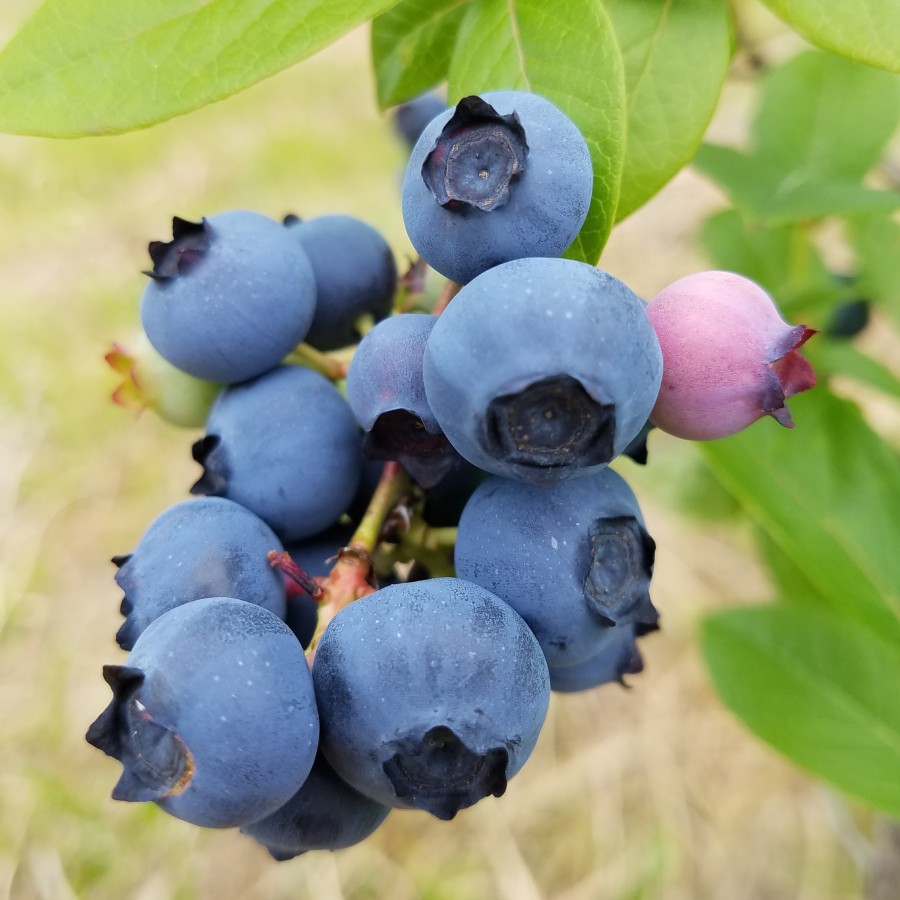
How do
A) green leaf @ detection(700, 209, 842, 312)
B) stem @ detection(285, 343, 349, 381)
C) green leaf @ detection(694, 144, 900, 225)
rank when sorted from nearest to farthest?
stem @ detection(285, 343, 349, 381), green leaf @ detection(694, 144, 900, 225), green leaf @ detection(700, 209, 842, 312)

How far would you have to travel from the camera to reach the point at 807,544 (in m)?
1.17

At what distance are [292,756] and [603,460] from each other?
30 cm

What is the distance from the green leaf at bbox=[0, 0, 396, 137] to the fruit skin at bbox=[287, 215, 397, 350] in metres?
0.21

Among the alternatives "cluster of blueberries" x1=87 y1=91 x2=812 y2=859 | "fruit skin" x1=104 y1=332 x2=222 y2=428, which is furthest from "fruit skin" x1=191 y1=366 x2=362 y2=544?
"fruit skin" x1=104 y1=332 x2=222 y2=428

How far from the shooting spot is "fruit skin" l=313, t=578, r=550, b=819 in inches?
25.2

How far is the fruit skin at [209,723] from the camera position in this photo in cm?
62

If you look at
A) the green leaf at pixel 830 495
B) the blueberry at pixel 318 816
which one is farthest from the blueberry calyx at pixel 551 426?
the green leaf at pixel 830 495

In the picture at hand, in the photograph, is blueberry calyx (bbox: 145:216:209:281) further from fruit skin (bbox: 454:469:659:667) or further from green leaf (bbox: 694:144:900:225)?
green leaf (bbox: 694:144:900:225)

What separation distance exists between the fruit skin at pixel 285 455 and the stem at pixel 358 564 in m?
0.05

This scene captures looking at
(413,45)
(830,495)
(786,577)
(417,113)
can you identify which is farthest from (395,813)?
(413,45)

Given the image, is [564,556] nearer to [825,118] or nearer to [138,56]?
[138,56]

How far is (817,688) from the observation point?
4.37 ft

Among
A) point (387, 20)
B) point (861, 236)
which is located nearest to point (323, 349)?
point (387, 20)

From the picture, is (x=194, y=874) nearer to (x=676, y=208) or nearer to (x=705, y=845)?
(x=705, y=845)
